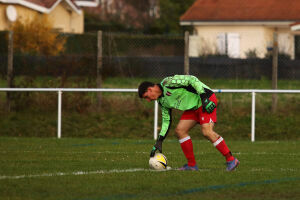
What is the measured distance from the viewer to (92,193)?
8062mm

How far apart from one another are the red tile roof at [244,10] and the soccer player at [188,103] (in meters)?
27.9

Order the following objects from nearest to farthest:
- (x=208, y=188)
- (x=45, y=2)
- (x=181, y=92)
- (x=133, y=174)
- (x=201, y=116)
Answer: (x=208, y=188)
(x=133, y=174)
(x=181, y=92)
(x=201, y=116)
(x=45, y=2)

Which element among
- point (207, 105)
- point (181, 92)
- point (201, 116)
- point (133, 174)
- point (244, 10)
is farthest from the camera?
point (244, 10)

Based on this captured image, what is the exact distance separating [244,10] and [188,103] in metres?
30.1

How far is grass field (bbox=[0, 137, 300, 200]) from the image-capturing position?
26.6ft

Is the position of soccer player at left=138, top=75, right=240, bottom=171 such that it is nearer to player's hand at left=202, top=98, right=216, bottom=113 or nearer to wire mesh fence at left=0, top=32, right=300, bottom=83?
player's hand at left=202, top=98, right=216, bottom=113

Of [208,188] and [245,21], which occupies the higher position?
[245,21]

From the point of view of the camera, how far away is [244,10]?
39.5 metres

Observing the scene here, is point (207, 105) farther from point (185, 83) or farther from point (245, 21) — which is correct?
point (245, 21)

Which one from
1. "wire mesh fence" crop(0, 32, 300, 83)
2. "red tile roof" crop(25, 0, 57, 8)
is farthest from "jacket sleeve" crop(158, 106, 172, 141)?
"red tile roof" crop(25, 0, 57, 8)

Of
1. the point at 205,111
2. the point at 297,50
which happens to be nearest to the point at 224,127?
the point at 205,111

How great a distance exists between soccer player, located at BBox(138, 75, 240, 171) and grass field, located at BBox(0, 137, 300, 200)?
366 mm

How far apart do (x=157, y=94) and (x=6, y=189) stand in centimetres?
258

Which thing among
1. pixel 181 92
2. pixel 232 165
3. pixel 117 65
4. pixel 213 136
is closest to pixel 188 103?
pixel 181 92
